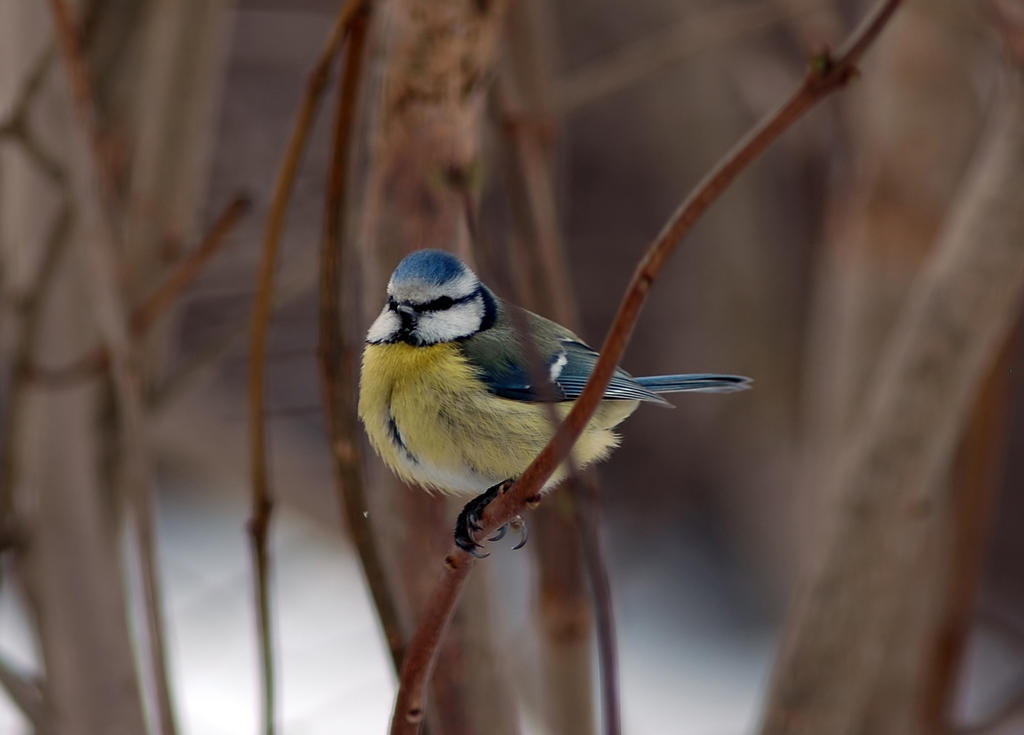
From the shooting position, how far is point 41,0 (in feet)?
4.97

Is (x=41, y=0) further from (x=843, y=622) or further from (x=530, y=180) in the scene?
(x=843, y=622)

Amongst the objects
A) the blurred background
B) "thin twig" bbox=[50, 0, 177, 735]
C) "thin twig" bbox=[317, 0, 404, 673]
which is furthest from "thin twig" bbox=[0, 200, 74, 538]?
"thin twig" bbox=[317, 0, 404, 673]

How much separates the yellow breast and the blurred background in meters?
0.07

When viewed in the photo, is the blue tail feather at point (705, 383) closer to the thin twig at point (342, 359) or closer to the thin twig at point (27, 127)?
the thin twig at point (342, 359)

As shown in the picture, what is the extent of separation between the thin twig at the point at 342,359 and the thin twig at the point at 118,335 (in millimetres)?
255

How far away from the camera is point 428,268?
807 millimetres

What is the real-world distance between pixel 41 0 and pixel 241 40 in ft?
7.90

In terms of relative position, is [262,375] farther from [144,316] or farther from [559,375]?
[144,316]

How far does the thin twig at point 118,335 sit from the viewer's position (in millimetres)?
1018

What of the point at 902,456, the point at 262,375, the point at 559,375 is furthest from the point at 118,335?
the point at 902,456

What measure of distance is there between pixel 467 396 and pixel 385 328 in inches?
3.8

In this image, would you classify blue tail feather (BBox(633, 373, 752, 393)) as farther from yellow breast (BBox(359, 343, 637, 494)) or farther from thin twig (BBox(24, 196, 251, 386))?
thin twig (BBox(24, 196, 251, 386))

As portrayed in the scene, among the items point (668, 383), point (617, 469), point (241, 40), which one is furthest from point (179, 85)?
point (617, 469)

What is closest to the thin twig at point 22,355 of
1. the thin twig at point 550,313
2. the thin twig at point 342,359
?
the thin twig at point 550,313
